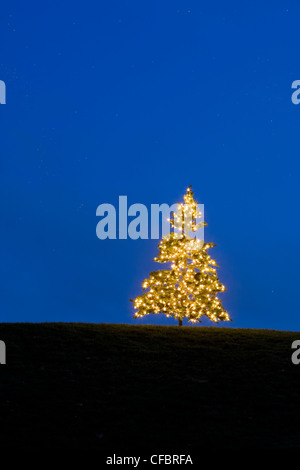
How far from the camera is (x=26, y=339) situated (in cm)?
2319

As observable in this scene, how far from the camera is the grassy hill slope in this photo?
1452cm

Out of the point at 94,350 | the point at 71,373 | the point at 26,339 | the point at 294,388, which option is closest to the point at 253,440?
the point at 294,388

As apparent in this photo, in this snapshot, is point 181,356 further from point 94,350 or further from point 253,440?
point 253,440

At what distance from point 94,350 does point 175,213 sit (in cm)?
1016

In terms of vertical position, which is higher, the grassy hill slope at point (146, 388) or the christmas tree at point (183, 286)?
the christmas tree at point (183, 286)

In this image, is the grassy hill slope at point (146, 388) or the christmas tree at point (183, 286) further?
the christmas tree at point (183, 286)

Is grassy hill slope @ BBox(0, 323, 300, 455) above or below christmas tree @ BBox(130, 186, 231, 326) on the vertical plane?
below

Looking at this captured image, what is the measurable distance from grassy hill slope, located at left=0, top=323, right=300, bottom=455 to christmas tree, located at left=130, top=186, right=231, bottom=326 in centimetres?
245

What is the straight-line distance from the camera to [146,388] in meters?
18.3

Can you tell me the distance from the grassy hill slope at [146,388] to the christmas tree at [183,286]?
2453 mm

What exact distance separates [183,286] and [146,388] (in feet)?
36.1

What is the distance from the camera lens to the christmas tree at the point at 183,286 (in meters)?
28.7

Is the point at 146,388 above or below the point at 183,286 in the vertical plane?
below

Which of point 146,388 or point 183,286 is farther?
point 183,286
